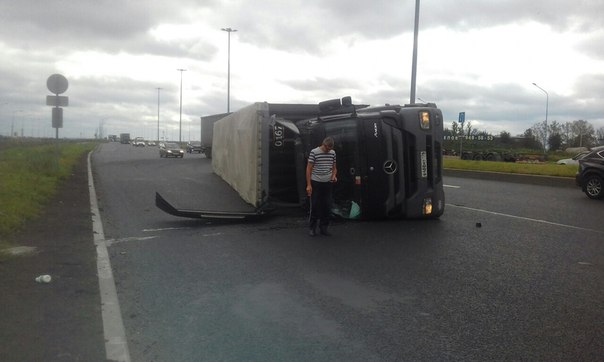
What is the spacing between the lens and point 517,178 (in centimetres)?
2070

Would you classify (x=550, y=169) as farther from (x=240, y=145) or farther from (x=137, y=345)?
(x=137, y=345)

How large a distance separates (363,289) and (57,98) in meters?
13.9

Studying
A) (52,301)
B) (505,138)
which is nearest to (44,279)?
(52,301)

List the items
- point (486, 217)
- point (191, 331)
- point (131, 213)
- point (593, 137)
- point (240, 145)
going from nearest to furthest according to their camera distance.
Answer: point (191, 331) < point (486, 217) < point (131, 213) < point (240, 145) < point (593, 137)

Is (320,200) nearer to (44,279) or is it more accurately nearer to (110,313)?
(44,279)

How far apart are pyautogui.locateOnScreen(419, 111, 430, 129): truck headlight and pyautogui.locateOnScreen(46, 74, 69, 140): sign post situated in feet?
36.4

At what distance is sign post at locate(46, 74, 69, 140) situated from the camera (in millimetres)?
16156

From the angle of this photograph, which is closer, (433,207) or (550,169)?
(433,207)

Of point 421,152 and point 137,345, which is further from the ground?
point 421,152

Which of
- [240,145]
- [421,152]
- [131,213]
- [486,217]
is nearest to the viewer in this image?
[421,152]

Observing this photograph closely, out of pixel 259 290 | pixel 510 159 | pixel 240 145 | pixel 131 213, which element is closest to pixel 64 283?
pixel 259 290

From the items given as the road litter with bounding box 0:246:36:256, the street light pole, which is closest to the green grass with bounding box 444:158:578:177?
the street light pole

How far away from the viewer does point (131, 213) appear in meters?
11.9

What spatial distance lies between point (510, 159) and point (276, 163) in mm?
32112
